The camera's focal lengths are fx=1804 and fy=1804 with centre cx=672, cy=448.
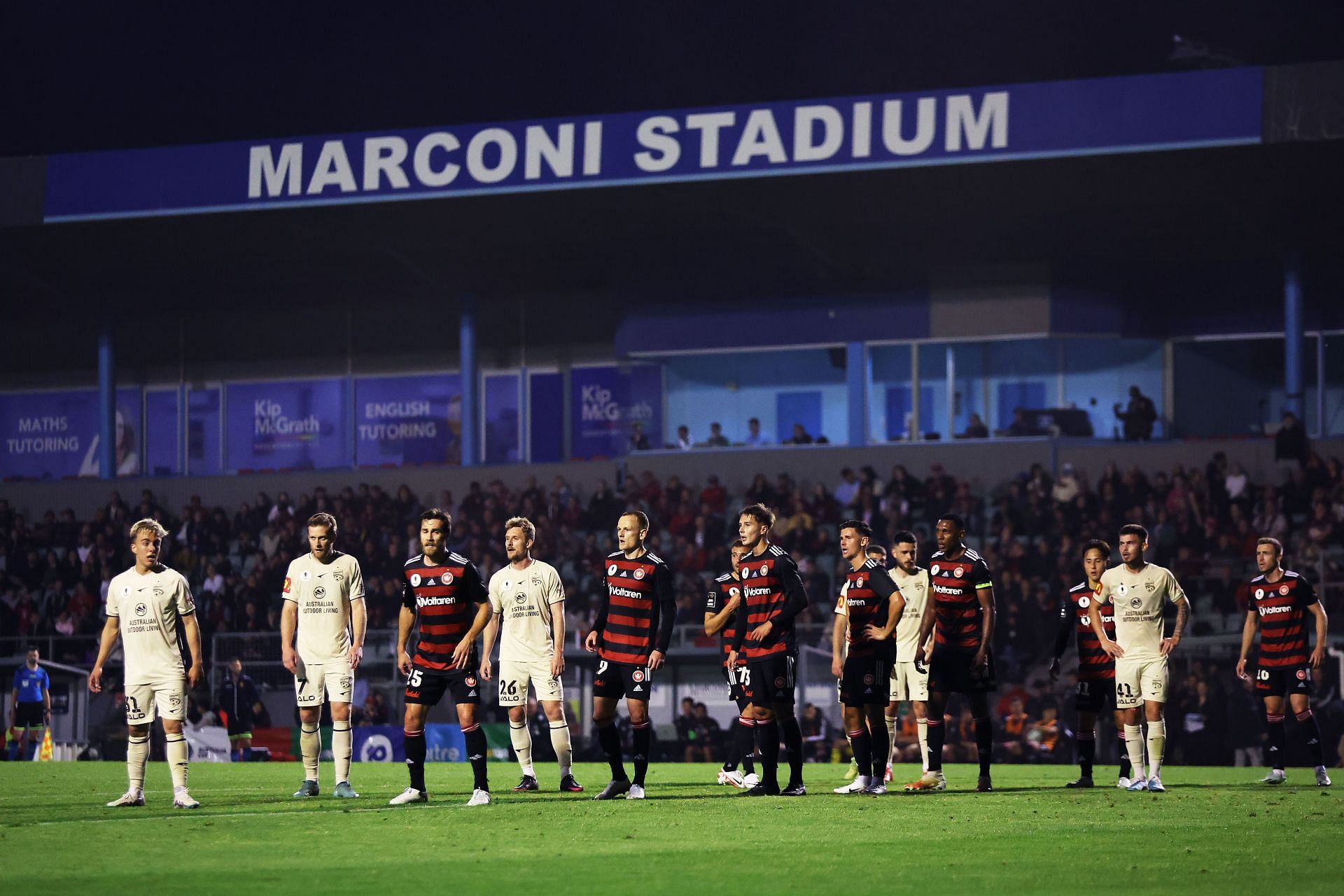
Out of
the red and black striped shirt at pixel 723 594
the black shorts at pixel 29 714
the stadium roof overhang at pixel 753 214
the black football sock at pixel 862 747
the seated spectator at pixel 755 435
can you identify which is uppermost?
the stadium roof overhang at pixel 753 214

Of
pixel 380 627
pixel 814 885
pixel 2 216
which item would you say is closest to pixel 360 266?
pixel 2 216

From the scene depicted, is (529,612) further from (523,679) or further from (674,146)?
(674,146)

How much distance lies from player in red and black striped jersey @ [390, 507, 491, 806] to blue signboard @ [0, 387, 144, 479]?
31.2 m

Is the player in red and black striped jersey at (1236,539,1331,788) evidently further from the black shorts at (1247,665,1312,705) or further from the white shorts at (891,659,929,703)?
the white shorts at (891,659,929,703)

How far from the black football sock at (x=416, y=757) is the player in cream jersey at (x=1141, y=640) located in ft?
19.5

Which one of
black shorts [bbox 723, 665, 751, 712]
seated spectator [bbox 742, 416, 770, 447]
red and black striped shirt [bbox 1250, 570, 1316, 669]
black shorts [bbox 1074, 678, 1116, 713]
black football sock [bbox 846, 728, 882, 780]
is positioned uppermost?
seated spectator [bbox 742, 416, 770, 447]

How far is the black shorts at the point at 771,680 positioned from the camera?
14312 mm

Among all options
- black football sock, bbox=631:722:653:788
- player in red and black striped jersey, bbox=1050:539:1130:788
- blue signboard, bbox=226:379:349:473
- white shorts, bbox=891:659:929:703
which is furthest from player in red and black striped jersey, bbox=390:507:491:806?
blue signboard, bbox=226:379:349:473

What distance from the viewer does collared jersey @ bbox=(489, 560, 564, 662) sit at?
15.4 m

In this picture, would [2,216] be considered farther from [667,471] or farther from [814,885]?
[814,885]

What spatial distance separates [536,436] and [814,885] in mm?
32029

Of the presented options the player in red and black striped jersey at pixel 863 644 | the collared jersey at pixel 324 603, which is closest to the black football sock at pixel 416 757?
the collared jersey at pixel 324 603

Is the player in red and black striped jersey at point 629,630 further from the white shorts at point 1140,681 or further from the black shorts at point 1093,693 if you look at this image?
the black shorts at point 1093,693

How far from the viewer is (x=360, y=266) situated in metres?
39.3
